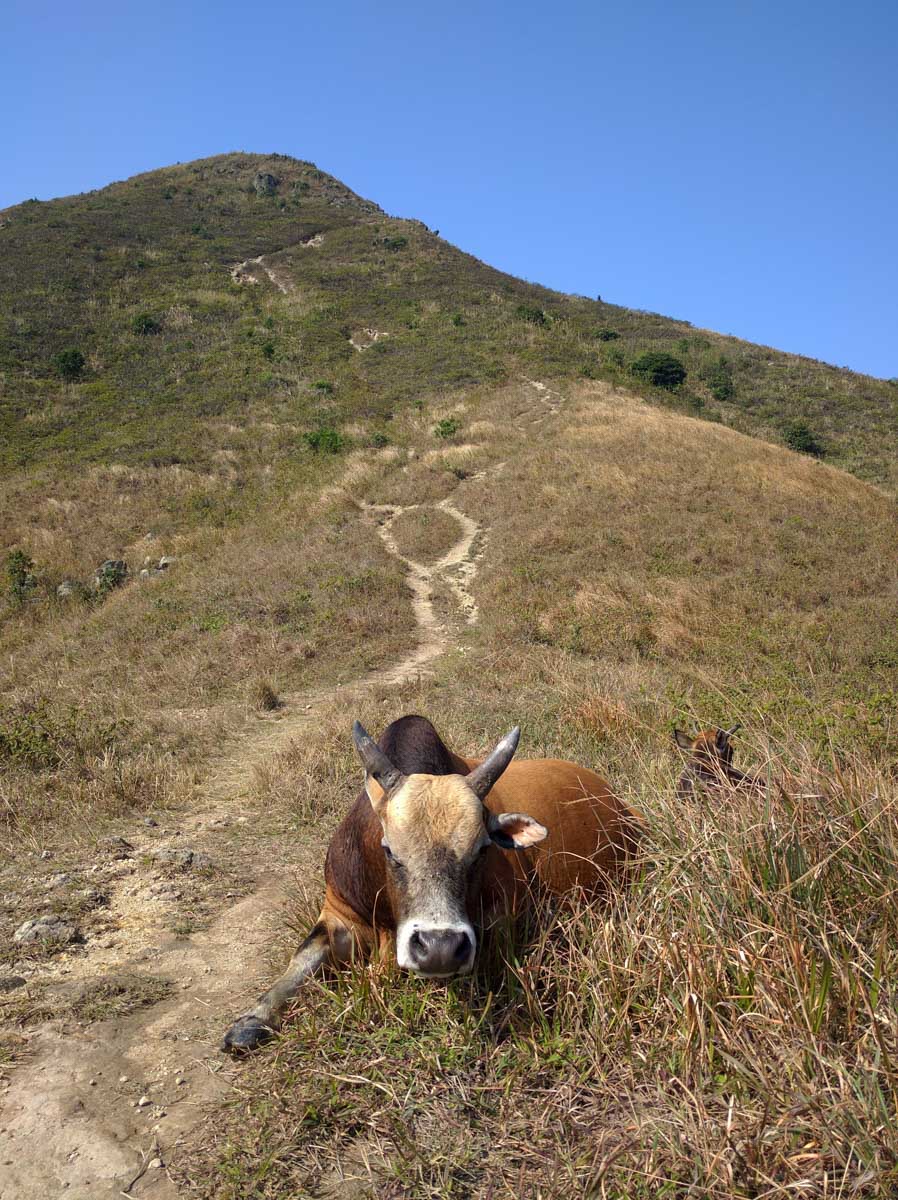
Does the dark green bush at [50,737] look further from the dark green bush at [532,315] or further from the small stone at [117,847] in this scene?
the dark green bush at [532,315]

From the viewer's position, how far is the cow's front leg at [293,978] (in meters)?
3.68

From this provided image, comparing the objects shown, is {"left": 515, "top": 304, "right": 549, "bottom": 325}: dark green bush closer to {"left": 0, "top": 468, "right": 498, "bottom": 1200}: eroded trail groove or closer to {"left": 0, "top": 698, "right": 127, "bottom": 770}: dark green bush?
{"left": 0, "top": 698, "right": 127, "bottom": 770}: dark green bush

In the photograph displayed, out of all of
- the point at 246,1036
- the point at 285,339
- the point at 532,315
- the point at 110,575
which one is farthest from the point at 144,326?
the point at 246,1036

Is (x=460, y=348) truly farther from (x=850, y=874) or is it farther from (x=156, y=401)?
(x=850, y=874)

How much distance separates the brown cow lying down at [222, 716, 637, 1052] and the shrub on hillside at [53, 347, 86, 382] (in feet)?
143

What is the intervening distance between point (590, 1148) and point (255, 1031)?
1.60 meters

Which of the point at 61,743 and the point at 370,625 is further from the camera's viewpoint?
the point at 370,625

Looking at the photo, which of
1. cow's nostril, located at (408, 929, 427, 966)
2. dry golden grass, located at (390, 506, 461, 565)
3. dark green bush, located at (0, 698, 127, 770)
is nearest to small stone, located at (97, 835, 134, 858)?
dark green bush, located at (0, 698, 127, 770)

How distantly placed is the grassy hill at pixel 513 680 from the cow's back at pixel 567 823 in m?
0.26

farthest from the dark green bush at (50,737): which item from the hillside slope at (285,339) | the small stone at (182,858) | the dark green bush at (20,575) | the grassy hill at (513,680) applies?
the hillside slope at (285,339)

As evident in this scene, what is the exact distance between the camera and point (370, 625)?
14805 millimetres

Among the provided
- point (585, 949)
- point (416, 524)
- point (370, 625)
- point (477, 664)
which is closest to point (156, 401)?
point (416, 524)

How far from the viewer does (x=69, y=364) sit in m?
42.1

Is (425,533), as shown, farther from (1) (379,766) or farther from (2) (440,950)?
(2) (440,950)
